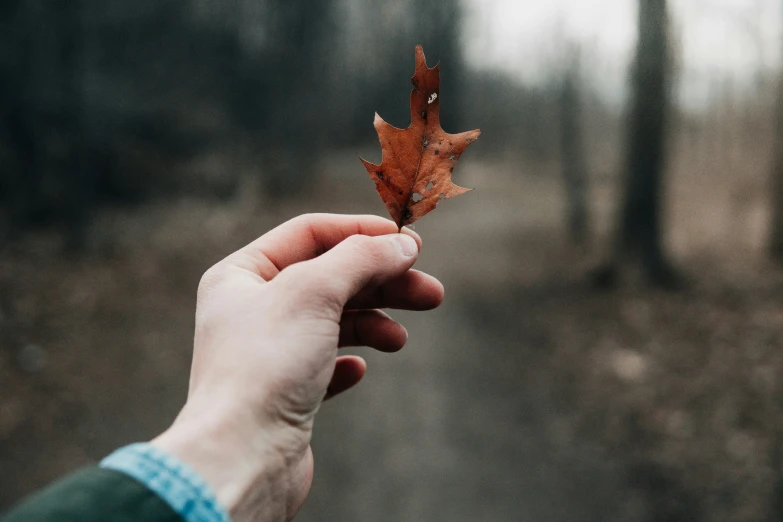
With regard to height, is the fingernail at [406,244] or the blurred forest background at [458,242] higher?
the fingernail at [406,244]

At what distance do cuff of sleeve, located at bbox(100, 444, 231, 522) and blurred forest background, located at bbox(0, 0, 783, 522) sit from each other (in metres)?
3.12

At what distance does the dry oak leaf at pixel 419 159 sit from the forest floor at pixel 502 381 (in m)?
3.01

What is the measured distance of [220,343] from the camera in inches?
55.7

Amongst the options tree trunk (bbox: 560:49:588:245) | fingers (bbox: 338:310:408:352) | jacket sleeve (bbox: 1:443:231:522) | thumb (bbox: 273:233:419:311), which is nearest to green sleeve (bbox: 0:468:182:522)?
jacket sleeve (bbox: 1:443:231:522)

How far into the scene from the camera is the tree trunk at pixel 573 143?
10602mm

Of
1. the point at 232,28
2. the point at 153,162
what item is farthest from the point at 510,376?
the point at 232,28

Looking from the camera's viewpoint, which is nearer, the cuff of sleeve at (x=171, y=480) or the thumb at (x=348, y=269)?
the cuff of sleeve at (x=171, y=480)

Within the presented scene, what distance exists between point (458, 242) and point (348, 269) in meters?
10.1

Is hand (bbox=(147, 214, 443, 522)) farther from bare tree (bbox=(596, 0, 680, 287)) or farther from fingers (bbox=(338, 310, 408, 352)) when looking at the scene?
bare tree (bbox=(596, 0, 680, 287))

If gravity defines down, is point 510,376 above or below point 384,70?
below

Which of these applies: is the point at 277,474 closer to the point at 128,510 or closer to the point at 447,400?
the point at 128,510

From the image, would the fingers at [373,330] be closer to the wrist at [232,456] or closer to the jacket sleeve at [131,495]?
the wrist at [232,456]

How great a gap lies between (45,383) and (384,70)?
47.4 feet

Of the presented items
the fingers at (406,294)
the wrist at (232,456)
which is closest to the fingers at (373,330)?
the fingers at (406,294)
